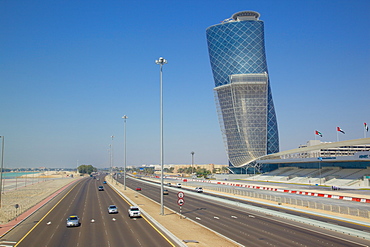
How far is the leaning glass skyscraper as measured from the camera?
152 m

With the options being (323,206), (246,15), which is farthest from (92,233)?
(246,15)

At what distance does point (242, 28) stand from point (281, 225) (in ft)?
428

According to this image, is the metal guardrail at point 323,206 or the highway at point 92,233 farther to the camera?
the metal guardrail at point 323,206

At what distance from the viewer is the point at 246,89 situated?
151625 millimetres

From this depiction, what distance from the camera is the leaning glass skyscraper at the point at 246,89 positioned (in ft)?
498

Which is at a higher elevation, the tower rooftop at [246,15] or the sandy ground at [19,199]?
the tower rooftop at [246,15]

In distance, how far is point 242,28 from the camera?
154 m

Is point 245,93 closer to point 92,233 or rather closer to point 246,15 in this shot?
point 246,15

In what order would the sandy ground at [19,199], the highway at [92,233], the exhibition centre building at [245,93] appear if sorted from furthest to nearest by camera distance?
1. the exhibition centre building at [245,93]
2. the sandy ground at [19,199]
3. the highway at [92,233]

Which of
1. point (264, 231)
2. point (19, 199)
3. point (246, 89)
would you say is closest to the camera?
point (264, 231)

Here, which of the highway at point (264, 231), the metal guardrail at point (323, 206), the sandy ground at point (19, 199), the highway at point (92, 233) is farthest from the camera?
the sandy ground at point (19, 199)

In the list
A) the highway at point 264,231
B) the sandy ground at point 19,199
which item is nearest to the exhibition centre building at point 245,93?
the sandy ground at point 19,199

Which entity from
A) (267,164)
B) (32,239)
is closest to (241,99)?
(267,164)

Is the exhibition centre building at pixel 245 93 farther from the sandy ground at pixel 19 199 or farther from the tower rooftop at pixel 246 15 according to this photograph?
the sandy ground at pixel 19 199
